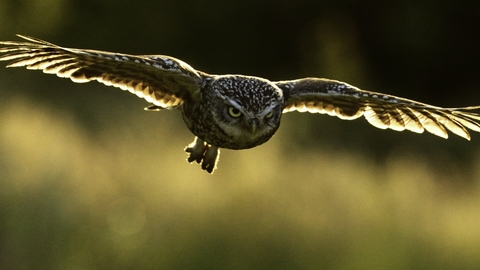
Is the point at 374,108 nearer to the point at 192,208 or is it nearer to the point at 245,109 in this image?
the point at 245,109

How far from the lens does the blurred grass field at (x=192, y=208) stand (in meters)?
5.75

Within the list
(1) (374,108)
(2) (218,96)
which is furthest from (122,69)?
(1) (374,108)

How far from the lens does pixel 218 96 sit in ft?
14.6

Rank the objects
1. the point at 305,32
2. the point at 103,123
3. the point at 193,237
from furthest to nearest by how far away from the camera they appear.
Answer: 1. the point at 305,32
2. the point at 103,123
3. the point at 193,237

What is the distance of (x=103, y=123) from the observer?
802cm

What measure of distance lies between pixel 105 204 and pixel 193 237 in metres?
0.74

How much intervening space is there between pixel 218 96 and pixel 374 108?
4.21 ft

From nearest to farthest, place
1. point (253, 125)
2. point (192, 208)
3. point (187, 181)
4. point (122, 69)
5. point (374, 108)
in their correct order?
1. point (253, 125)
2. point (122, 69)
3. point (374, 108)
4. point (192, 208)
5. point (187, 181)

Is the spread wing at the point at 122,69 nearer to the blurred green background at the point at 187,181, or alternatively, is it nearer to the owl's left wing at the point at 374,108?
the owl's left wing at the point at 374,108

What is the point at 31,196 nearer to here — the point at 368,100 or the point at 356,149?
the point at 368,100

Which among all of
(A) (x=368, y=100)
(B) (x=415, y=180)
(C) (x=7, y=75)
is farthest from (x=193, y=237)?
(C) (x=7, y=75)

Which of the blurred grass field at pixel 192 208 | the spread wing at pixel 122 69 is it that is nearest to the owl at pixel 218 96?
the spread wing at pixel 122 69

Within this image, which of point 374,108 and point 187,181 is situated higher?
point 374,108

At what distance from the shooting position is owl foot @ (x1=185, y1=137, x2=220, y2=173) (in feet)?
17.4
